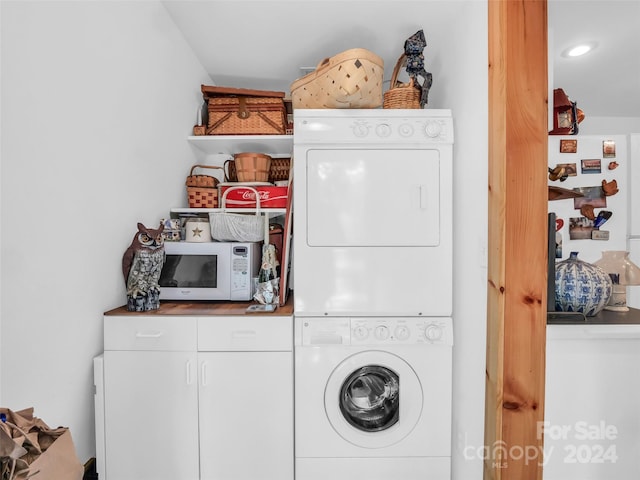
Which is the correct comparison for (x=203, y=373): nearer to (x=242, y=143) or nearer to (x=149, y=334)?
(x=149, y=334)

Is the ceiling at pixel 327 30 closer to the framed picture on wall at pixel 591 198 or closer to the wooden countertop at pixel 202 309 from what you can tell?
the framed picture on wall at pixel 591 198

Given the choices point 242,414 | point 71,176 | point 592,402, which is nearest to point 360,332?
point 242,414

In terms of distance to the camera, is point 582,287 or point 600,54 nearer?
point 582,287

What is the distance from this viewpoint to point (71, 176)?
1312mm

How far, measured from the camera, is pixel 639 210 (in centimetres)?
227

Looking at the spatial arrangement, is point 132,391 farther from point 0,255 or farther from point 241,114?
point 241,114

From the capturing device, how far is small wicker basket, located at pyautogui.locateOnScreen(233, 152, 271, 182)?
6.95 feet

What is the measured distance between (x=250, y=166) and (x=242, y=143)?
0.23 m

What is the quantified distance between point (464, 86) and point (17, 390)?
222 cm

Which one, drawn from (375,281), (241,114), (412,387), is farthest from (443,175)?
(241,114)

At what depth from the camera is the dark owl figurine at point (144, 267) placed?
155cm

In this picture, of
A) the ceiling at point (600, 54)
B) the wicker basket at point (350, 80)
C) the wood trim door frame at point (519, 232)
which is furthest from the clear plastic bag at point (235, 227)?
the ceiling at point (600, 54)

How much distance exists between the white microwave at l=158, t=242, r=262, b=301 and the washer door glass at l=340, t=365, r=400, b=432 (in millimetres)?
719

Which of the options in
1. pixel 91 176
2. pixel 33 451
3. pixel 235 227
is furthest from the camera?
pixel 235 227
